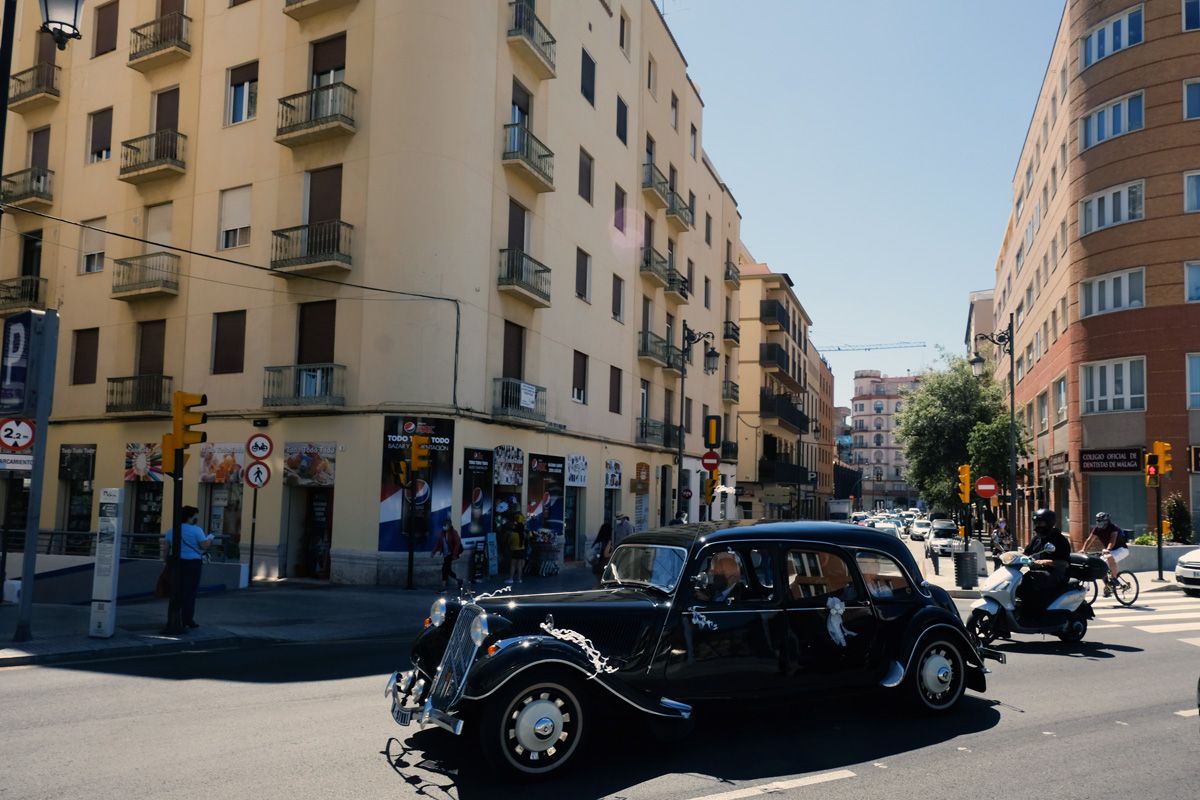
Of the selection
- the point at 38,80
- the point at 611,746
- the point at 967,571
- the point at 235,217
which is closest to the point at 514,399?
the point at 235,217

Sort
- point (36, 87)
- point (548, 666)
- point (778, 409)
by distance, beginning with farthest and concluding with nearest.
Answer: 1. point (778, 409)
2. point (36, 87)
3. point (548, 666)

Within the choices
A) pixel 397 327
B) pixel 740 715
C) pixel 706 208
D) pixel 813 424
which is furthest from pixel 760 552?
pixel 813 424

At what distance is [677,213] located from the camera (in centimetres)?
3584

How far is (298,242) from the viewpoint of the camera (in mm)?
21844

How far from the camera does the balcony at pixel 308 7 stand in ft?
71.5

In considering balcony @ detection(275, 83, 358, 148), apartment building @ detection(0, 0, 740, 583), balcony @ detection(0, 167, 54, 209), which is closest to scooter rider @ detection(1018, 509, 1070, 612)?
apartment building @ detection(0, 0, 740, 583)

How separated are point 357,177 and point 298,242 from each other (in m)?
2.18

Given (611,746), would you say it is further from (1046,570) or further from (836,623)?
(1046,570)

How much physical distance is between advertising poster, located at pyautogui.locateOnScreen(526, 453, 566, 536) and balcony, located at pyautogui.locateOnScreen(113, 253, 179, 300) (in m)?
10.9

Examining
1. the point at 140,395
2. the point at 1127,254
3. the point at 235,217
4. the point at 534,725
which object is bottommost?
the point at 534,725

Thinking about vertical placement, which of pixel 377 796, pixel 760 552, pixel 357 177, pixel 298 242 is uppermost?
pixel 357 177

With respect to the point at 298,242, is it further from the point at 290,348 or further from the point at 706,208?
the point at 706,208

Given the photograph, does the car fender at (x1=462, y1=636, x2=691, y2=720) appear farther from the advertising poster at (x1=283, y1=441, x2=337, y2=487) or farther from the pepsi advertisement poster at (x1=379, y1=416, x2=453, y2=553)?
the advertising poster at (x1=283, y1=441, x2=337, y2=487)

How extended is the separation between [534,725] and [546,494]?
66.1 feet
